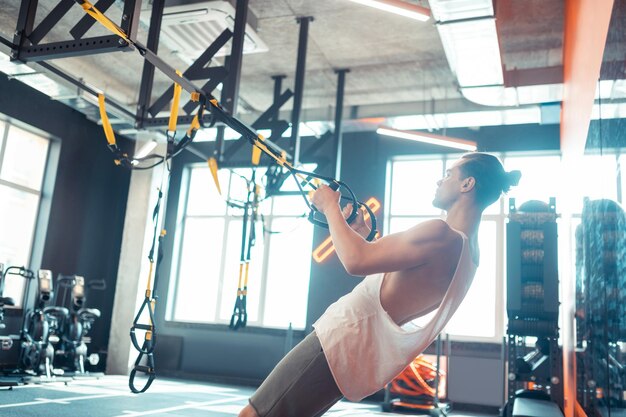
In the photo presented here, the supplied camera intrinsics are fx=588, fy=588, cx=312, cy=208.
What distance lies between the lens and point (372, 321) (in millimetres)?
1537

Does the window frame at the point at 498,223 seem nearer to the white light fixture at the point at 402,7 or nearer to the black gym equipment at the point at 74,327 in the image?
the white light fixture at the point at 402,7

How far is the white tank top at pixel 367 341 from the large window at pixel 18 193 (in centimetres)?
800

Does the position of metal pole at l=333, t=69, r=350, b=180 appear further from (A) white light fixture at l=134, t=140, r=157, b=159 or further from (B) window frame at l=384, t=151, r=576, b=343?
(A) white light fixture at l=134, t=140, r=157, b=159

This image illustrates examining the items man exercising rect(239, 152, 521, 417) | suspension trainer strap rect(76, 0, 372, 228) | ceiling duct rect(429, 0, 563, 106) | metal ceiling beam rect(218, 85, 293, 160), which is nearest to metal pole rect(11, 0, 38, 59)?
suspension trainer strap rect(76, 0, 372, 228)

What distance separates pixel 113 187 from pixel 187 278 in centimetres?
200

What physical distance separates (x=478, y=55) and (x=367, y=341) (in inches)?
177

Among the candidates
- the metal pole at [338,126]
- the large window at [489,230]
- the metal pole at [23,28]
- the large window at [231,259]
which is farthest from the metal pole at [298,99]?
the large window at [231,259]

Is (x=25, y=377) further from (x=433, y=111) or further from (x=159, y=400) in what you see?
(x=433, y=111)

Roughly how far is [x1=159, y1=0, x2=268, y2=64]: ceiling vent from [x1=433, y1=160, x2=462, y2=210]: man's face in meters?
3.77

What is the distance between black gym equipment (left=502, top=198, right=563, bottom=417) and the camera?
4.75m

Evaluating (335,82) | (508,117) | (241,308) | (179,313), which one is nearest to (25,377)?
(179,313)

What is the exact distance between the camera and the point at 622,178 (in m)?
1.90

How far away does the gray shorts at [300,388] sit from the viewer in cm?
149

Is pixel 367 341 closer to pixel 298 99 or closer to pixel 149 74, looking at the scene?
pixel 149 74
